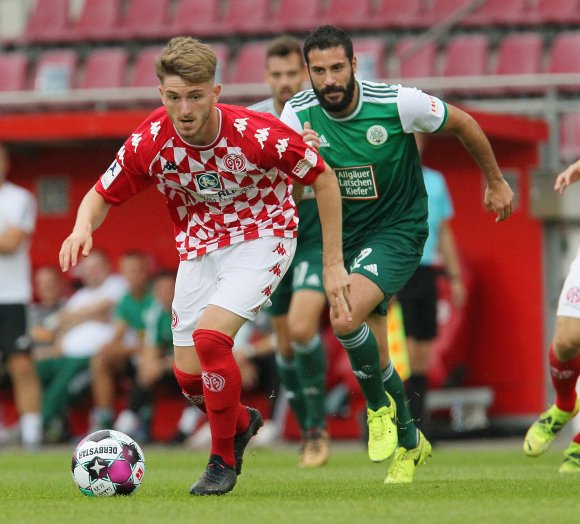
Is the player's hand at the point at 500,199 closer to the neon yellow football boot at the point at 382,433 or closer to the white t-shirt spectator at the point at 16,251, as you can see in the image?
the neon yellow football boot at the point at 382,433

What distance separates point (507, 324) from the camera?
12.9 meters

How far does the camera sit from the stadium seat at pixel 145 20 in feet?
58.6

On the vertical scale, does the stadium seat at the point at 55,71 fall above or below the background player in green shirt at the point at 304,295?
above

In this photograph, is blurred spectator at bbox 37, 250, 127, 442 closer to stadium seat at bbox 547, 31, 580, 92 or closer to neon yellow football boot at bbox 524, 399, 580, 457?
stadium seat at bbox 547, 31, 580, 92

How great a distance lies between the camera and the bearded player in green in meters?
7.12

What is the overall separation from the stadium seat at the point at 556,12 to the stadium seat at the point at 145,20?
183 inches

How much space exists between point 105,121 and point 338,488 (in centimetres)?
647

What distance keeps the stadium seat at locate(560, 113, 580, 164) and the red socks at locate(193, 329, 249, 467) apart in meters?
7.11

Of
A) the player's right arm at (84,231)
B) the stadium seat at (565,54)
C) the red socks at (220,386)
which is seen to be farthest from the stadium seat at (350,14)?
the red socks at (220,386)

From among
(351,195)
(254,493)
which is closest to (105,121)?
(351,195)

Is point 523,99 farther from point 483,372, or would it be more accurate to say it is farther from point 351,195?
point 351,195

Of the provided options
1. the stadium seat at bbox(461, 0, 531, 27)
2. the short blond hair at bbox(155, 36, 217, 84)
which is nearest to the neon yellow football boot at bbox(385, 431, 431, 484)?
the short blond hair at bbox(155, 36, 217, 84)

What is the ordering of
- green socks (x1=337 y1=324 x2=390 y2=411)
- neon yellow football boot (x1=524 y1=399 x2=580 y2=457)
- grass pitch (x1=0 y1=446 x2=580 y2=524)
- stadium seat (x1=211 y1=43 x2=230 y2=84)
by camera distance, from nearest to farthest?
grass pitch (x1=0 y1=446 x2=580 y2=524), green socks (x1=337 y1=324 x2=390 y2=411), neon yellow football boot (x1=524 y1=399 x2=580 y2=457), stadium seat (x1=211 y1=43 x2=230 y2=84)

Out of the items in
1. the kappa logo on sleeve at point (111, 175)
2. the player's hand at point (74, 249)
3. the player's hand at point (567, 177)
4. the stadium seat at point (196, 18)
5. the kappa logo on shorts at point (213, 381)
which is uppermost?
the stadium seat at point (196, 18)
